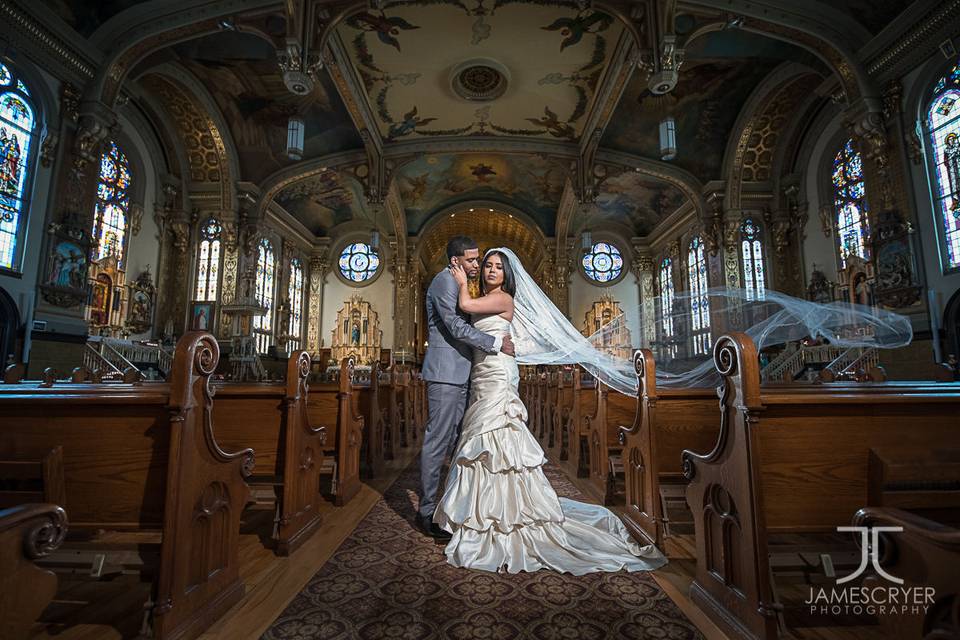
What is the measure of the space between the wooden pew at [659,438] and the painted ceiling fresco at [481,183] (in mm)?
12787

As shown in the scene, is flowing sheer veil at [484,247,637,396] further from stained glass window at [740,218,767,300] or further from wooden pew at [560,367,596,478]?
stained glass window at [740,218,767,300]

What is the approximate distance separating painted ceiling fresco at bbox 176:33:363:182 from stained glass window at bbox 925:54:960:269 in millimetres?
11972

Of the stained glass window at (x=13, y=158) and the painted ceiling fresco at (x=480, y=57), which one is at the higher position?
the painted ceiling fresco at (x=480, y=57)

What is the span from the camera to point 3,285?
7.63 metres

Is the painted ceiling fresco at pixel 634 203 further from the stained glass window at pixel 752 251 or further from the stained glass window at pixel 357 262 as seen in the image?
the stained glass window at pixel 357 262

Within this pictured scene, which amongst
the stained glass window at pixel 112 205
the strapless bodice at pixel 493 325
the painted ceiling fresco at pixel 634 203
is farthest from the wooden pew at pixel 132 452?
the painted ceiling fresco at pixel 634 203

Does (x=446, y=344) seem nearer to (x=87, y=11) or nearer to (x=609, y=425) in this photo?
(x=609, y=425)

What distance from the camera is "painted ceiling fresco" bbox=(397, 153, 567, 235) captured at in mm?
15648

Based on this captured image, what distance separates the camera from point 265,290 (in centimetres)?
1603

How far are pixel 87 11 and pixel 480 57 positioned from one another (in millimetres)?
7396

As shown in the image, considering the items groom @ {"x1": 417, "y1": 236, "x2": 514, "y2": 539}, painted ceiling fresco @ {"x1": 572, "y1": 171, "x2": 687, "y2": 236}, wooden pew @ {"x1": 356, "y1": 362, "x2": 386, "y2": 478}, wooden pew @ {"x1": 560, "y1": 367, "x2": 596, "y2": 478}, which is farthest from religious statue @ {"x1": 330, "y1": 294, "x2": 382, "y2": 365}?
groom @ {"x1": 417, "y1": 236, "x2": 514, "y2": 539}

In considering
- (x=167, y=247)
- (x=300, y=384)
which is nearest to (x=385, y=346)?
(x=167, y=247)

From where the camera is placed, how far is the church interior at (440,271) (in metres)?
1.82

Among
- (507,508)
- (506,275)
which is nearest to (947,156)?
(506,275)
